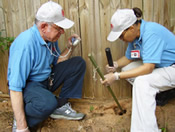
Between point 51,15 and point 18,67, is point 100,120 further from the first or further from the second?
point 51,15

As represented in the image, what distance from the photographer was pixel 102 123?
86.7 inches

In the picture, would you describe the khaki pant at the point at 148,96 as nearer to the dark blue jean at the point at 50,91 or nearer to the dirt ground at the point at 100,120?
the dirt ground at the point at 100,120

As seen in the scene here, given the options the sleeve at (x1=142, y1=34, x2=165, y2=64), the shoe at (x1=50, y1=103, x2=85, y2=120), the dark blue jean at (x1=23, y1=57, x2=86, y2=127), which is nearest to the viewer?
the sleeve at (x1=142, y1=34, x2=165, y2=64)

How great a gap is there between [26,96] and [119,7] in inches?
60.0

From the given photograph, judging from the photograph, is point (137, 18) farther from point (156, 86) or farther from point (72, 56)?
point (72, 56)

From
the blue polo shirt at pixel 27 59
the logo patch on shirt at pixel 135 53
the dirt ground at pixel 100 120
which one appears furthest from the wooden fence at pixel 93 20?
the blue polo shirt at pixel 27 59

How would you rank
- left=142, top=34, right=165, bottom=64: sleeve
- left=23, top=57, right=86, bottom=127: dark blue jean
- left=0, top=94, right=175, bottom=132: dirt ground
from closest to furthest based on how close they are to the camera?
left=142, top=34, right=165, bottom=64: sleeve, left=23, top=57, right=86, bottom=127: dark blue jean, left=0, top=94, right=175, bottom=132: dirt ground

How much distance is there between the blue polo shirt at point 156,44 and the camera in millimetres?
1816

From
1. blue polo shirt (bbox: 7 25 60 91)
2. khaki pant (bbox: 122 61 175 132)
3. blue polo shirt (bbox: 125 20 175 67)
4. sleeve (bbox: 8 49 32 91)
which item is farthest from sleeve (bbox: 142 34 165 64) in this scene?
sleeve (bbox: 8 49 32 91)

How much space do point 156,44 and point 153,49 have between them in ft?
0.19

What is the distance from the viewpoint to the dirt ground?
6.83ft

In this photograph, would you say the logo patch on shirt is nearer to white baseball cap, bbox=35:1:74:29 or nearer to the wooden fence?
the wooden fence

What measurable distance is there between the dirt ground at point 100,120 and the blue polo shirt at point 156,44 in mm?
588

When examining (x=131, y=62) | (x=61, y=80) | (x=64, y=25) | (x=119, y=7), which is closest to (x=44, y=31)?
(x=64, y=25)
